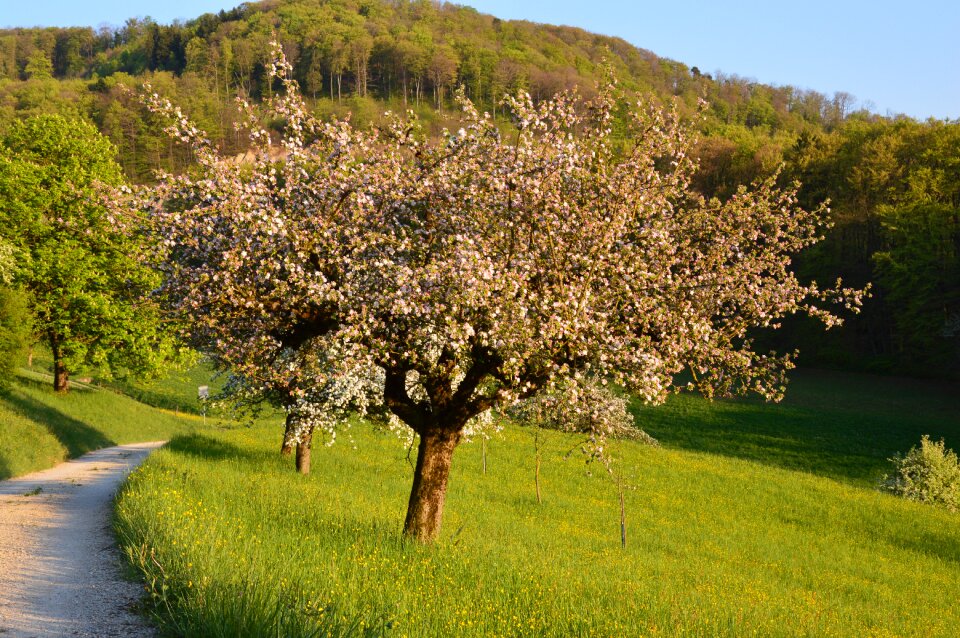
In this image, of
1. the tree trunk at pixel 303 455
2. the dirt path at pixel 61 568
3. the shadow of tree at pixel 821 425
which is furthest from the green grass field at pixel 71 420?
the shadow of tree at pixel 821 425

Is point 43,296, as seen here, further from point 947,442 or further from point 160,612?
point 947,442

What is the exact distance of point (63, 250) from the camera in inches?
1394

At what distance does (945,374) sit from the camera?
203 ft

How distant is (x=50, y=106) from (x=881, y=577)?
376 ft

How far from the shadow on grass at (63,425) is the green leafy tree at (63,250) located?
272 cm

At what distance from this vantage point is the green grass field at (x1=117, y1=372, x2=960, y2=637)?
881 cm

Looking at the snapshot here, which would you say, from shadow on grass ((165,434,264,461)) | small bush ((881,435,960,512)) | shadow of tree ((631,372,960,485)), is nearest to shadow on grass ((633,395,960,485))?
shadow of tree ((631,372,960,485))

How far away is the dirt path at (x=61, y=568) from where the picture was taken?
8.84m

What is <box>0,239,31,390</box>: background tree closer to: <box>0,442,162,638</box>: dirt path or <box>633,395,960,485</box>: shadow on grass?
<box>0,442,162,638</box>: dirt path

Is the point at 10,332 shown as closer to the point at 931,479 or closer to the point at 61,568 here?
the point at 61,568

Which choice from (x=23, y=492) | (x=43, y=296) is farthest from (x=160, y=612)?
(x=43, y=296)

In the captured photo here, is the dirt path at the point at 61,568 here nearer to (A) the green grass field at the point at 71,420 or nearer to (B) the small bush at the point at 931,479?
(A) the green grass field at the point at 71,420

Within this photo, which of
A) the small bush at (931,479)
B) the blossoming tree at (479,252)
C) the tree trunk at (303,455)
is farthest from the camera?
the small bush at (931,479)

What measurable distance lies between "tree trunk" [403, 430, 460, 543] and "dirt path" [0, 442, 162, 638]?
196 inches
